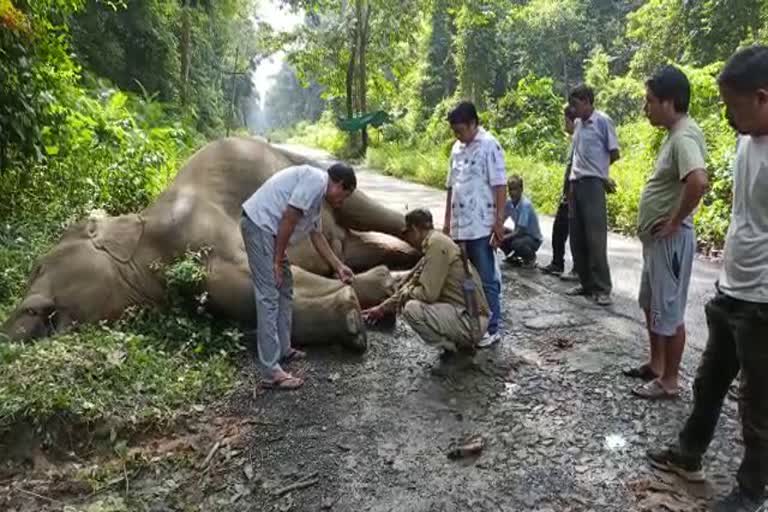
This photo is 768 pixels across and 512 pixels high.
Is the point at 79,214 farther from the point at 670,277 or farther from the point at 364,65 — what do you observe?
the point at 364,65

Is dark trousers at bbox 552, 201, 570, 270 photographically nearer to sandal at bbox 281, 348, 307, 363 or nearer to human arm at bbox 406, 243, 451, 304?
human arm at bbox 406, 243, 451, 304

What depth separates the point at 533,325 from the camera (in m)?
5.05

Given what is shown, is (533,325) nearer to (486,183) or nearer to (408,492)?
(486,183)

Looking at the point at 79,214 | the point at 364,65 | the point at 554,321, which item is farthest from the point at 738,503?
the point at 364,65

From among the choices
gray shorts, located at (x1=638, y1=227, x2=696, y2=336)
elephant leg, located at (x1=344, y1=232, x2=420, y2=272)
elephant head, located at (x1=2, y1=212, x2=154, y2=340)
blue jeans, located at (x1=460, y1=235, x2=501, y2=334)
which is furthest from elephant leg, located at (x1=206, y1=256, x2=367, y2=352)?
gray shorts, located at (x1=638, y1=227, x2=696, y2=336)

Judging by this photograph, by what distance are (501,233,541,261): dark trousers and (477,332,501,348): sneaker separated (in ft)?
6.98

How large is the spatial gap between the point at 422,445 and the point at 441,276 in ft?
3.72

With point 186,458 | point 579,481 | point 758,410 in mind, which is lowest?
point 186,458

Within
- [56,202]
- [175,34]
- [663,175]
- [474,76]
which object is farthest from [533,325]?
[474,76]

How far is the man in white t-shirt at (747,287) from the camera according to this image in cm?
239

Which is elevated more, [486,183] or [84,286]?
[486,183]

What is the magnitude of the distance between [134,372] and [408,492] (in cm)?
191

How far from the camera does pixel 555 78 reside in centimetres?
2725

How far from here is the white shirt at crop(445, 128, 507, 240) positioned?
418 cm
